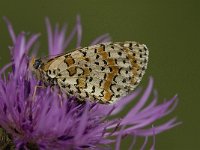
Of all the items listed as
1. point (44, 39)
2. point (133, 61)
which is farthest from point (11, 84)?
point (44, 39)

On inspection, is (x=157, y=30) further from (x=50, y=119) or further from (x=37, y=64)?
(x=50, y=119)

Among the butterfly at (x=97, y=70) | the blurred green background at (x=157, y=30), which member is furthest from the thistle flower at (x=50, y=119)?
the blurred green background at (x=157, y=30)

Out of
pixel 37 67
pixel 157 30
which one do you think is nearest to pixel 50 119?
pixel 37 67

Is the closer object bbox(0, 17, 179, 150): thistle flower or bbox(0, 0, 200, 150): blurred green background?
bbox(0, 17, 179, 150): thistle flower

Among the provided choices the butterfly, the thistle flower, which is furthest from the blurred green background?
the butterfly

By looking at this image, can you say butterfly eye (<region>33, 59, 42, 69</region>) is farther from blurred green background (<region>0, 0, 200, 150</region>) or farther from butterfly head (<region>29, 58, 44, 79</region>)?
blurred green background (<region>0, 0, 200, 150</region>)

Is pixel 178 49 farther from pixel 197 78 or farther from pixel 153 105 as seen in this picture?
pixel 153 105

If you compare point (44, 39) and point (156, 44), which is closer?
point (44, 39)
